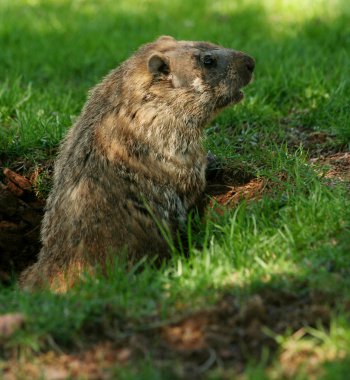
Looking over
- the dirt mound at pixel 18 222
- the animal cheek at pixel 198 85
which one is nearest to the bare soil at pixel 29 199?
the dirt mound at pixel 18 222

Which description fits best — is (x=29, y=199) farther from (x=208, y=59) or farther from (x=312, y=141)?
(x=312, y=141)

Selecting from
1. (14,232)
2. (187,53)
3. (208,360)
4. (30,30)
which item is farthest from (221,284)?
(30,30)

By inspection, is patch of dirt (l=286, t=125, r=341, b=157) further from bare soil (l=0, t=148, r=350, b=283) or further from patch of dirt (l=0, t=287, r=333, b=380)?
patch of dirt (l=0, t=287, r=333, b=380)

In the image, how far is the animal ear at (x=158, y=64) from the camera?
5141 mm

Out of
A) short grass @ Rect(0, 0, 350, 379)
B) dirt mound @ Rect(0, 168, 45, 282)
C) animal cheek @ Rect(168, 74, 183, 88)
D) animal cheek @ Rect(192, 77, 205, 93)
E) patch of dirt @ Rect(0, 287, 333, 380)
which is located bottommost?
dirt mound @ Rect(0, 168, 45, 282)

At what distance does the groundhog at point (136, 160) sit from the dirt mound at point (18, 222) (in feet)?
1.75

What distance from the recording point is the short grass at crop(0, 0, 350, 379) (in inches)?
148

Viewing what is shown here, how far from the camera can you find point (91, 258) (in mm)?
4801

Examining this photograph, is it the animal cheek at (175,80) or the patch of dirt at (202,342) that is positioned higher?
the animal cheek at (175,80)

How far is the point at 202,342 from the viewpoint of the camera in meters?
3.55

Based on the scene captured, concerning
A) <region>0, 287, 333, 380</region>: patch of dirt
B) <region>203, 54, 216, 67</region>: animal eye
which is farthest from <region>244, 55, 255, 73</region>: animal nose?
<region>0, 287, 333, 380</region>: patch of dirt

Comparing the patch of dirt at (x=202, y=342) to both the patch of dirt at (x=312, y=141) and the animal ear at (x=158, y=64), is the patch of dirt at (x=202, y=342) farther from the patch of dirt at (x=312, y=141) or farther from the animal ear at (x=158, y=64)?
the patch of dirt at (x=312, y=141)

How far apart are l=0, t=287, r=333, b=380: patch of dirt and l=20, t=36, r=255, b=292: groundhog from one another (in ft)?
3.58

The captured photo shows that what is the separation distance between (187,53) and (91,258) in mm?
1574
